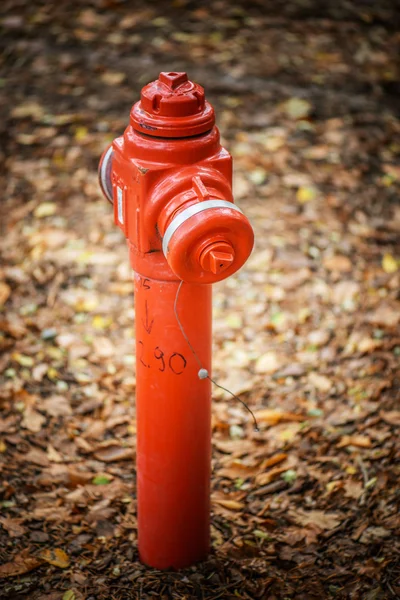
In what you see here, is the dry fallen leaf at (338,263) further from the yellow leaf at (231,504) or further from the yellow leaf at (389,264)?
the yellow leaf at (231,504)

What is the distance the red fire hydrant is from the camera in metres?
2.06

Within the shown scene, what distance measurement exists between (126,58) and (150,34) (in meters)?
0.38

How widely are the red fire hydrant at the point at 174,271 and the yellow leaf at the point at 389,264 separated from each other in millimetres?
1967

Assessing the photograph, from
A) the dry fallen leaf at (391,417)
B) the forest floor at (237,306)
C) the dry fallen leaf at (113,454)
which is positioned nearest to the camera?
the forest floor at (237,306)

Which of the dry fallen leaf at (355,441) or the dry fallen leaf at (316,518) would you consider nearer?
the dry fallen leaf at (316,518)

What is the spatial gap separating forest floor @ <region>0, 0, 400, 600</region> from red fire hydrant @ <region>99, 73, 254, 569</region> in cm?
29

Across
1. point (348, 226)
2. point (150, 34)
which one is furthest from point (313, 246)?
point (150, 34)

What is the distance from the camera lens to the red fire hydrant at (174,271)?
2064 millimetres

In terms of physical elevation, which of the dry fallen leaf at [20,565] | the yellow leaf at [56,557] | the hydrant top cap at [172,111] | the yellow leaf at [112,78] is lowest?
the yellow leaf at [56,557]

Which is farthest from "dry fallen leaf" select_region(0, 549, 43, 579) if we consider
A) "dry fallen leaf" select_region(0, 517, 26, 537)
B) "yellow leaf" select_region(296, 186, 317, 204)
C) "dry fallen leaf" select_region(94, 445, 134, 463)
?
"yellow leaf" select_region(296, 186, 317, 204)

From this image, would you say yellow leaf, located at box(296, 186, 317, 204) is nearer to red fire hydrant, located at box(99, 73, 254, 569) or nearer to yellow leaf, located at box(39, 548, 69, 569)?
red fire hydrant, located at box(99, 73, 254, 569)

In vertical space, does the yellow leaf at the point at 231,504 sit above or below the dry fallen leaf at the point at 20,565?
below

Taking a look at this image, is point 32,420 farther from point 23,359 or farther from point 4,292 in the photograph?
point 4,292

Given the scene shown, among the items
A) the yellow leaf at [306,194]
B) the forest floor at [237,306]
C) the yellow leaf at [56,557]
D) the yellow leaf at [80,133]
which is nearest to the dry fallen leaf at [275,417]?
the forest floor at [237,306]
